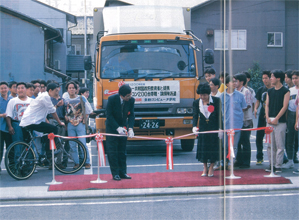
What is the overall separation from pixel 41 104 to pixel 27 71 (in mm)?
365

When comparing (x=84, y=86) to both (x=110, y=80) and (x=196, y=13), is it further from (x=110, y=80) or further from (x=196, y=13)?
(x=196, y=13)

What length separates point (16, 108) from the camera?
420cm

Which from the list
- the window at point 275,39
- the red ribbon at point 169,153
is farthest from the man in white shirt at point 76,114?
the window at point 275,39

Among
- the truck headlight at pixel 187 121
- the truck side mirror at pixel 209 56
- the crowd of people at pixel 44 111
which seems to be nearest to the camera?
the crowd of people at pixel 44 111

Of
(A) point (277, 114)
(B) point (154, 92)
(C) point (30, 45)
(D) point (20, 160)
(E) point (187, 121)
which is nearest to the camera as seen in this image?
(C) point (30, 45)

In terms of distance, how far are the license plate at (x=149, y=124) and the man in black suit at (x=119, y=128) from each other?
0.09 m

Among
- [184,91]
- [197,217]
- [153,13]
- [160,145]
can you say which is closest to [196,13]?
[153,13]

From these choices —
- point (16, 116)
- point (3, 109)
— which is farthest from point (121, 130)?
point (3, 109)

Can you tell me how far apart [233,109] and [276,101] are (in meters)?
0.97

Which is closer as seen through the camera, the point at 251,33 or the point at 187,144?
the point at 251,33

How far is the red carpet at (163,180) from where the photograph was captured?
3.96 m

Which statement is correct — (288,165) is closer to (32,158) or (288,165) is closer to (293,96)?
(293,96)

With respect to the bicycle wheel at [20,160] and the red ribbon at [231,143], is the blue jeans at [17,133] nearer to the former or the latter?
the bicycle wheel at [20,160]

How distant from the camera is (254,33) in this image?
3838 millimetres
